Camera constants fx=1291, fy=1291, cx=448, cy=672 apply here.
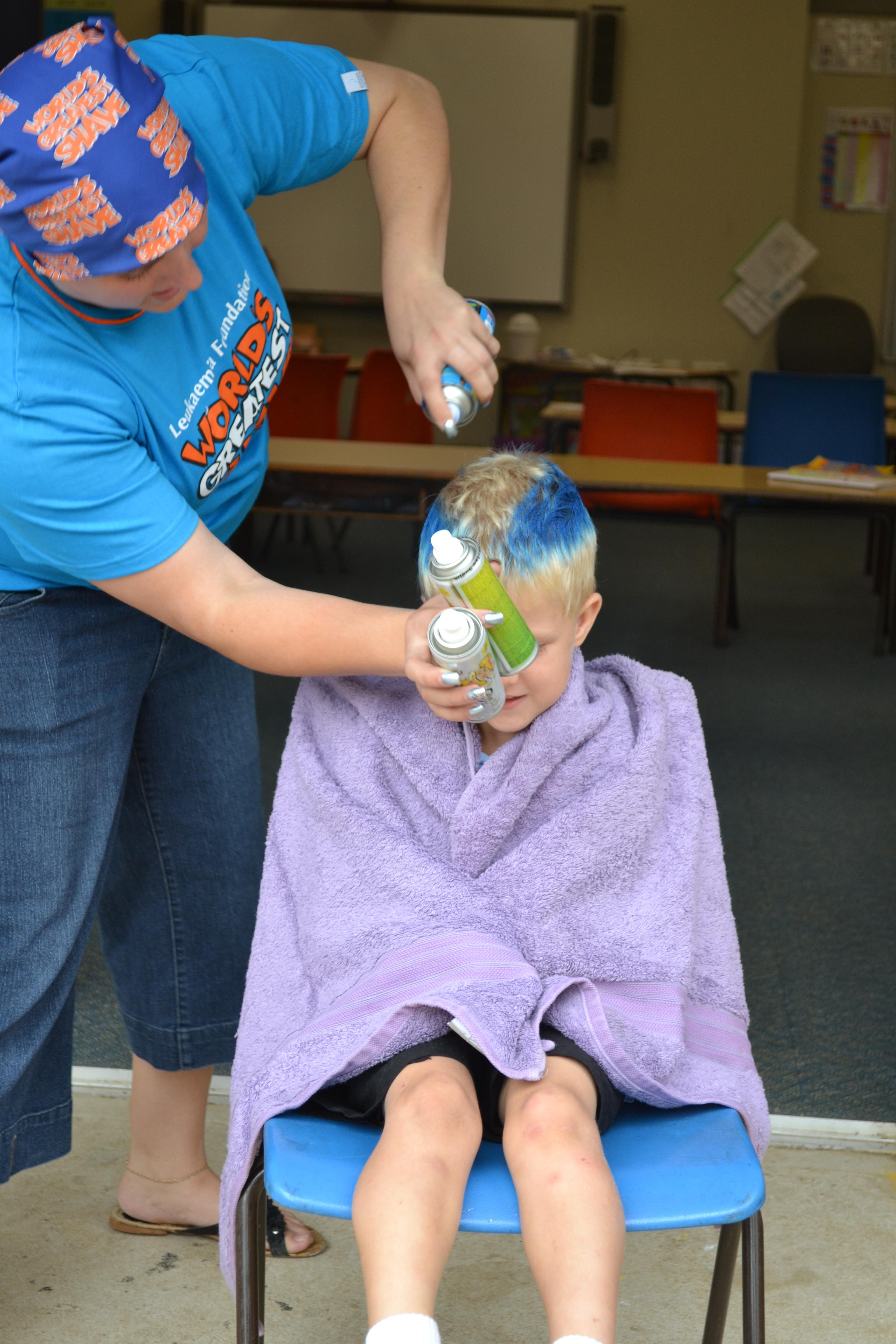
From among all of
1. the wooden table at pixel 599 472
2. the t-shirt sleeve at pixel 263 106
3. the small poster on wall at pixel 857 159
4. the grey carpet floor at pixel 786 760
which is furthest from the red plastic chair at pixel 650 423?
the small poster on wall at pixel 857 159

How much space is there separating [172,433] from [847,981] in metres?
1.65

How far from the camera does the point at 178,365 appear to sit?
1164 mm

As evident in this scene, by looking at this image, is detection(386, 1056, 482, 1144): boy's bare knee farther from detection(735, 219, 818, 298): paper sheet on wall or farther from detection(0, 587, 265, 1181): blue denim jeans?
detection(735, 219, 818, 298): paper sheet on wall

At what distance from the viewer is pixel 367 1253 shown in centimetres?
97

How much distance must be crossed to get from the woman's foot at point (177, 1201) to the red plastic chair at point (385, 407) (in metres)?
3.89

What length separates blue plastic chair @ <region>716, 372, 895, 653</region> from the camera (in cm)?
466

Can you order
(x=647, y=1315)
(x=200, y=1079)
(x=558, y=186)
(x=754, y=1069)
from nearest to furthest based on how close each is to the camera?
(x=754, y=1069), (x=647, y=1315), (x=200, y=1079), (x=558, y=186)

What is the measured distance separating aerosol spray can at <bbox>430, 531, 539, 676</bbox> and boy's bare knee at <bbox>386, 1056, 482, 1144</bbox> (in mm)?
363

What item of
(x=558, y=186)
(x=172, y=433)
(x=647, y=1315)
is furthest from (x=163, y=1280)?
(x=558, y=186)

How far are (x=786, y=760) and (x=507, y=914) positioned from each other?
234 cm

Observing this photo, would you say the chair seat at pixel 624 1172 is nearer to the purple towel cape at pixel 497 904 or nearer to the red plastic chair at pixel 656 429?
the purple towel cape at pixel 497 904

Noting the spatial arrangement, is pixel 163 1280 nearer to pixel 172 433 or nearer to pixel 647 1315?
pixel 647 1315

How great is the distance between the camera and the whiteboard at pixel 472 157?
730cm

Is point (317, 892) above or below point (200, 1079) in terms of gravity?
above
